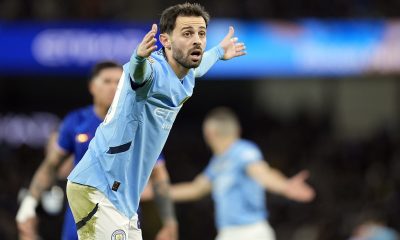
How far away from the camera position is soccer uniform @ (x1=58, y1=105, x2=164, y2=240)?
698 centimetres

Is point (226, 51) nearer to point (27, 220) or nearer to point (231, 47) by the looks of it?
point (231, 47)

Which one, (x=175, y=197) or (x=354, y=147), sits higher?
(x=175, y=197)

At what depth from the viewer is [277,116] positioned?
19.9 meters

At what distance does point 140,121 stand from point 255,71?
11.5m

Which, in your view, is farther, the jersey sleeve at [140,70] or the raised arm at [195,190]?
the raised arm at [195,190]

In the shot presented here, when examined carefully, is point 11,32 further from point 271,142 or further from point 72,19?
point 271,142

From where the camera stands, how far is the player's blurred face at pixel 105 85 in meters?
7.11

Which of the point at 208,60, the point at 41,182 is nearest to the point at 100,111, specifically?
the point at 41,182

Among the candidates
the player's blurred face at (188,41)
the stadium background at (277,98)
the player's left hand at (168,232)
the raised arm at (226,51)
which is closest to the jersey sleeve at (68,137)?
the player's left hand at (168,232)

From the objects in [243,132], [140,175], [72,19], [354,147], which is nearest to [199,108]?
[243,132]

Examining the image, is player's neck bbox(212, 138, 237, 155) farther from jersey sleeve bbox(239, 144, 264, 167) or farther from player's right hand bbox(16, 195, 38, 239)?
player's right hand bbox(16, 195, 38, 239)

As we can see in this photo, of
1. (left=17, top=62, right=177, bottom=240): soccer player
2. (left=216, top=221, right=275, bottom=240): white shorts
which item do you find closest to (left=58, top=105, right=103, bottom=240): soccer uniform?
(left=17, top=62, right=177, bottom=240): soccer player

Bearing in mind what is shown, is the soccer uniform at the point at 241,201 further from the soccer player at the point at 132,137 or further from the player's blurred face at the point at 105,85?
the soccer player at the point at 132,137

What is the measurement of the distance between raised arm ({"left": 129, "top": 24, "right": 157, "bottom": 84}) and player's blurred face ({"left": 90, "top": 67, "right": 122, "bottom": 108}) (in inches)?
75.5
